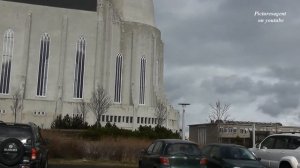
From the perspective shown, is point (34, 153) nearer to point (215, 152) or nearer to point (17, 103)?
point (215, 152)

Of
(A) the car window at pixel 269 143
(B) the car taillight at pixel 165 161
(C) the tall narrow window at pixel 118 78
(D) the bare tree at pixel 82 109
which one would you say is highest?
(C) the tall narrow window at pixel 118 78

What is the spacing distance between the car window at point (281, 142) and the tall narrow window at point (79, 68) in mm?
71061

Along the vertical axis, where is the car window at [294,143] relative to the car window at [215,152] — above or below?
above

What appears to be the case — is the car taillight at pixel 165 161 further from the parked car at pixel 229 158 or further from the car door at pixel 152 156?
the parked car at pixel 229 158

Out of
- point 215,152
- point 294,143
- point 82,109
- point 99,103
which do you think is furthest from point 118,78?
point 294,143

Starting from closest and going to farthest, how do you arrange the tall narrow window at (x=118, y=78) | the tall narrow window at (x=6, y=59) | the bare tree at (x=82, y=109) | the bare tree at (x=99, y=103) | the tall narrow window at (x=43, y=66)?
the tall narrow window at (x=6, y=59)
the bare tree at (x=99, y=103)
the bare tree at (x=82, y=109)
the tall narrow window at (x=43, y=66)
the tall narrow window at (x=118, y=78)

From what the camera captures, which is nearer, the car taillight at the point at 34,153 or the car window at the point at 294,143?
the car taillight at the point at 34,153

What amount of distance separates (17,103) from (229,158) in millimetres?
68532

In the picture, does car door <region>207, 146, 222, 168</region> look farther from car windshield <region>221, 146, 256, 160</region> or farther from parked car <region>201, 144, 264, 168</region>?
car windshield <region>221, 146, 256, 160</region>

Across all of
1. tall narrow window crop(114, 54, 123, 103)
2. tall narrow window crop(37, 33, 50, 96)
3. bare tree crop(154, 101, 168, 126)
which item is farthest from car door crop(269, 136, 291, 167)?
tall narrow window crop(114, 54, 123, 103)

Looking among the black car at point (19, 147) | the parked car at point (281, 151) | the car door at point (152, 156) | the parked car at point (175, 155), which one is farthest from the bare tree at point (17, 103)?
the black car at point (19, 147)

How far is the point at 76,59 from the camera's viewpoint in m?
86.4

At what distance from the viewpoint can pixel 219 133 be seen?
8319cm

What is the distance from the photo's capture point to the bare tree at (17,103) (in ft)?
A: 257
